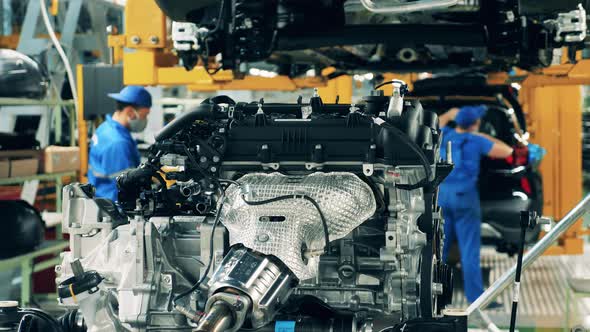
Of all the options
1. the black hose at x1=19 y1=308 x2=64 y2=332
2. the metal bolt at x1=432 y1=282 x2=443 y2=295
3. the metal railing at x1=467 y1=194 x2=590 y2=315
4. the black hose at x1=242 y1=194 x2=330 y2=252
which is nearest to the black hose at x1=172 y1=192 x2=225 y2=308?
the black hose at x1=242 y1=194 x2=330 y2=252

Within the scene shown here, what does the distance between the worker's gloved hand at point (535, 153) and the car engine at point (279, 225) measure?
13.9 feet

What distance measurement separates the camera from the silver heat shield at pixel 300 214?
319 cm

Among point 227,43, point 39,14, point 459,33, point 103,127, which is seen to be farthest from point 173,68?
point 39,14

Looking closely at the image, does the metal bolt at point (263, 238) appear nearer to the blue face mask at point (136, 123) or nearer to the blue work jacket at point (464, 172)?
the blue face mask at point (136, 123)

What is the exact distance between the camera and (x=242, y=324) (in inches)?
119

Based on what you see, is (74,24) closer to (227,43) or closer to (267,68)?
(267,68)

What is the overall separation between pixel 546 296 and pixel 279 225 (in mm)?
4165

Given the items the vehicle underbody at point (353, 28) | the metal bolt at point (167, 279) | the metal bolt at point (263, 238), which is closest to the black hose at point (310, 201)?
the metal bolt at point (263, 238)

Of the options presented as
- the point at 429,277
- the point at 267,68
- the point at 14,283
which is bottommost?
the point at 14,283

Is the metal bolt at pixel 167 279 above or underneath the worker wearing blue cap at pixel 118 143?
underneath

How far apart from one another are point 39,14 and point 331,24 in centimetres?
499

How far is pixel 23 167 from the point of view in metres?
6.49

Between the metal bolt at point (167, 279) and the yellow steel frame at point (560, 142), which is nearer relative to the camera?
the metal bolt at point (167, 279)

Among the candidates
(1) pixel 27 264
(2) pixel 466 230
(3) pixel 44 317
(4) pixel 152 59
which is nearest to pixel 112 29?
(4) pixel 152 59
